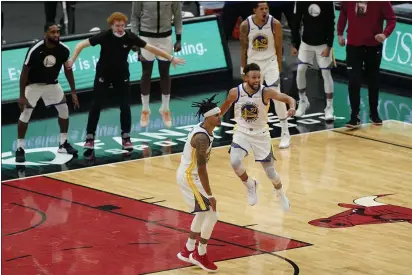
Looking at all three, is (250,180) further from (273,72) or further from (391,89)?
(391,89)

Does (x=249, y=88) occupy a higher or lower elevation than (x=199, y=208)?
higher

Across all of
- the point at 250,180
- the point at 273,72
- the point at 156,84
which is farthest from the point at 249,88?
the point at 156,84

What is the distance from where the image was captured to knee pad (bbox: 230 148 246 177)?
40.7 ft

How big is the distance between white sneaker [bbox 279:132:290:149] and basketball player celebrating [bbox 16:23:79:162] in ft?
9.17

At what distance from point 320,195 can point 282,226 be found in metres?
1.29

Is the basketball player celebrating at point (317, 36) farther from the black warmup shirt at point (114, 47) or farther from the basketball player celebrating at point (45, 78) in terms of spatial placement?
the basketball player celebrating at point (45, 78)

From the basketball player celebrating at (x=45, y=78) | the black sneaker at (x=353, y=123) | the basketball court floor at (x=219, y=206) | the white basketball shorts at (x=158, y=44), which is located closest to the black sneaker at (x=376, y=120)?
the basketball court floor at (x=219, y=206)

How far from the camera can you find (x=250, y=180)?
12508 mm

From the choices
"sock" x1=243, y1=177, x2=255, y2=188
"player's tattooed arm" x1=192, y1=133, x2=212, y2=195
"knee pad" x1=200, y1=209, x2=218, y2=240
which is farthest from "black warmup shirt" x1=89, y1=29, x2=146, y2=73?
"knee pad" x1=200, y1=209, x2=218, y2=240

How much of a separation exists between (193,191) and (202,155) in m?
0.41

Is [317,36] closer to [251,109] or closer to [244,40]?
[244,40]

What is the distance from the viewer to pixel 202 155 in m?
10.6

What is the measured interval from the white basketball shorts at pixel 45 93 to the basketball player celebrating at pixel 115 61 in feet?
→ 1.63

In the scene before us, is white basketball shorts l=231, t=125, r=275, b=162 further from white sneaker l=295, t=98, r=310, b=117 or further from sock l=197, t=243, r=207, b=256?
white sneaker l=295, t=98, r=310, b=117
